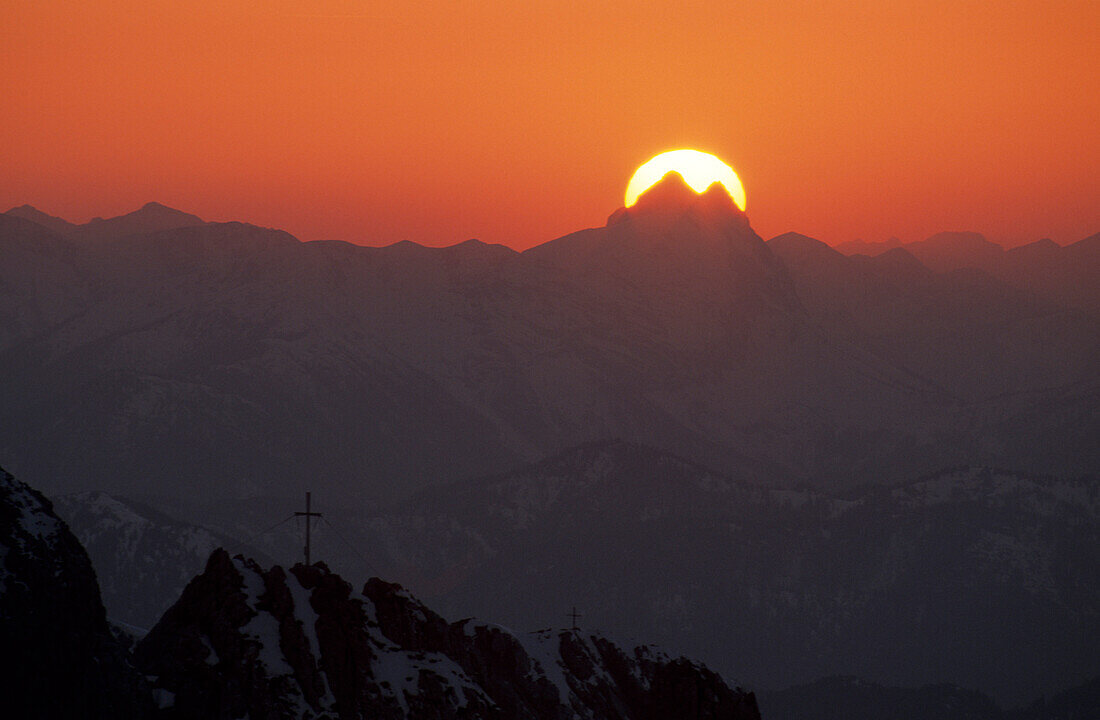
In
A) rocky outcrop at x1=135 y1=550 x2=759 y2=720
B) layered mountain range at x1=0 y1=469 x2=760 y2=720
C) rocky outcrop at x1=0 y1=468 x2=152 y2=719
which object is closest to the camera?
rocky outcrop at x1=0 y1=468 x2=152 y2=719

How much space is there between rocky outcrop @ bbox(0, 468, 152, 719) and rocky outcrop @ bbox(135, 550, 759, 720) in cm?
999

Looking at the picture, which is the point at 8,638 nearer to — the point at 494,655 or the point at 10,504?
the point at 10,504

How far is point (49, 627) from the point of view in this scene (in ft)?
276

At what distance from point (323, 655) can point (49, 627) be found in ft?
73.9

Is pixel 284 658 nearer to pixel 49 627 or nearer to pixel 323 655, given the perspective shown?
pixel 323 655

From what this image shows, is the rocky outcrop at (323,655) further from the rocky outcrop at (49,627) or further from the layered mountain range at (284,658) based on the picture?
the rocky outcrop at (49,627)

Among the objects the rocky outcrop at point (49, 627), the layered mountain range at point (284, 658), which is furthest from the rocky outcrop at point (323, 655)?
the rocky outcrop at point (49, 627)

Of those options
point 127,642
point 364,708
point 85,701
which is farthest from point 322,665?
point 85,701

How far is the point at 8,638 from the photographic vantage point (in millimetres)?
81875

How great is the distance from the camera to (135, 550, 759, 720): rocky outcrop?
325ft

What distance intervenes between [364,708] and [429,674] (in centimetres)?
762

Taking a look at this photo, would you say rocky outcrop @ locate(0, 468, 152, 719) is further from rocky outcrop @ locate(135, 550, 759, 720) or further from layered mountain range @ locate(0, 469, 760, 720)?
rocky outcrop @ locate(135, 550, 759, 720)

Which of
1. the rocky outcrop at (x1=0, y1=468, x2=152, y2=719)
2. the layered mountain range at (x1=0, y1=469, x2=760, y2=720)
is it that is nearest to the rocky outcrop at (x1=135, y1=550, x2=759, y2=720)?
the layered mountain range at (x1=0, y1=469, x2=760, y2=720)

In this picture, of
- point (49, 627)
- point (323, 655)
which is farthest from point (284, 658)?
point (49, 627)
